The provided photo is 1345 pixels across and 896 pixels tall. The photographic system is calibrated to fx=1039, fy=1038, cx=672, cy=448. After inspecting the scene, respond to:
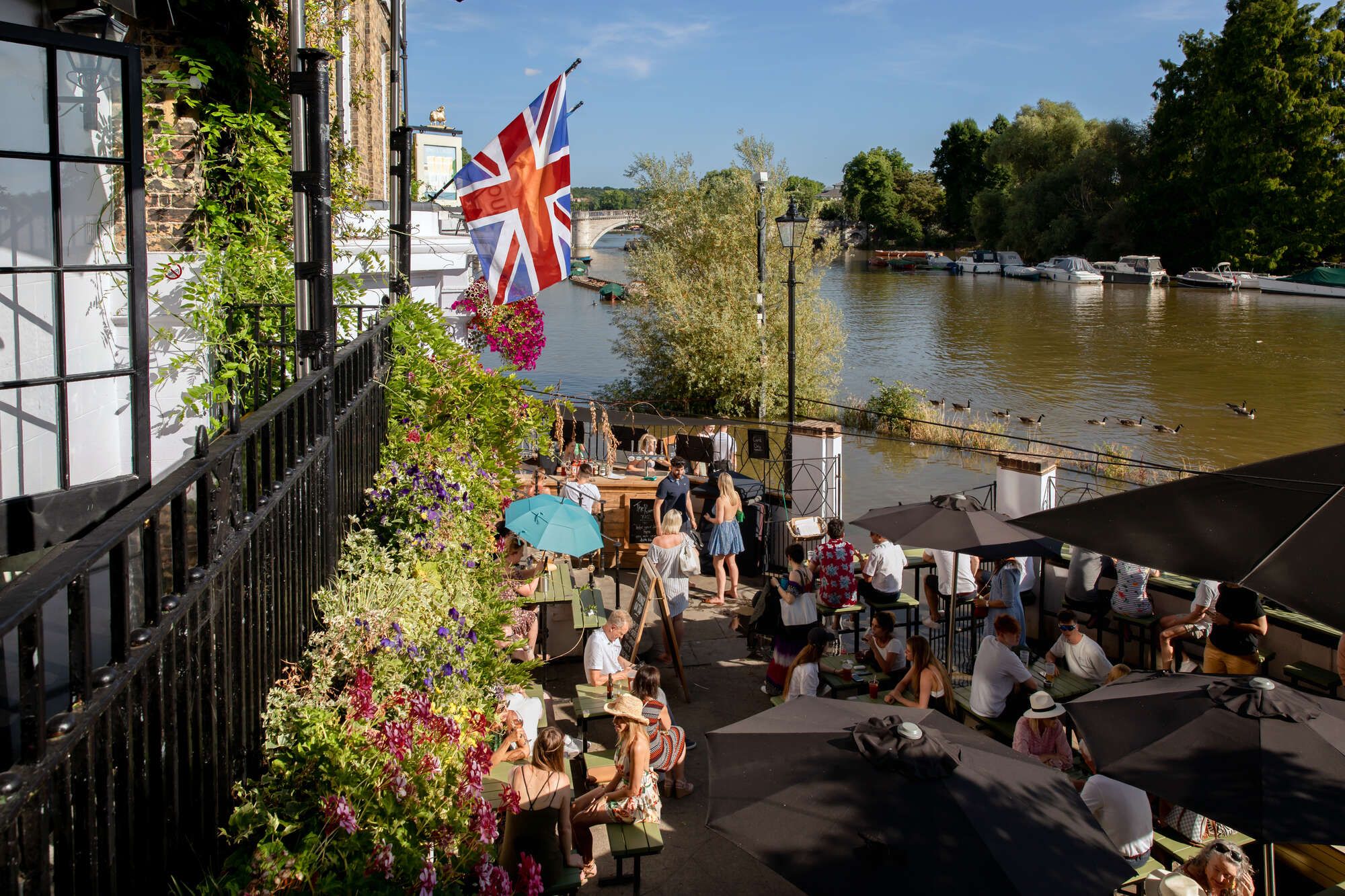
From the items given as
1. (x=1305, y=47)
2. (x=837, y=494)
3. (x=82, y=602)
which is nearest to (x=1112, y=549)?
(x=82, y=602)

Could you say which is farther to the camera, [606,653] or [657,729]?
[606,653]

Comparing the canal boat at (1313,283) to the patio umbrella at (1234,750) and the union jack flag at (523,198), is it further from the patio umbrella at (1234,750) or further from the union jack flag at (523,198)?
the patio umbrella at (1234,750)

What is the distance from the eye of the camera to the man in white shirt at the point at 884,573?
9.09 metres

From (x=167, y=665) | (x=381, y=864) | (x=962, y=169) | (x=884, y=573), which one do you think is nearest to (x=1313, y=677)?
(x=884, y=573)

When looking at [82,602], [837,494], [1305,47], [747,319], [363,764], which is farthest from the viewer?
[1305,47]

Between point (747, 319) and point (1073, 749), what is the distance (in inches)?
839

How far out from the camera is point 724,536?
10.6m

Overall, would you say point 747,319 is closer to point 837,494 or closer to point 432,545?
point 837,494

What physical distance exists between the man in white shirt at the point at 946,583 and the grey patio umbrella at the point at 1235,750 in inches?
153

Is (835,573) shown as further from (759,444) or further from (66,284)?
(66,284)

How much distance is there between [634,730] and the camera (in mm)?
5906

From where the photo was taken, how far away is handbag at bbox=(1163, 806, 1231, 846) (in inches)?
226

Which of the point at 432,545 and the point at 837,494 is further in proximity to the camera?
the point at 837,494

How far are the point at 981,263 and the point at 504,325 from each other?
70466mm
